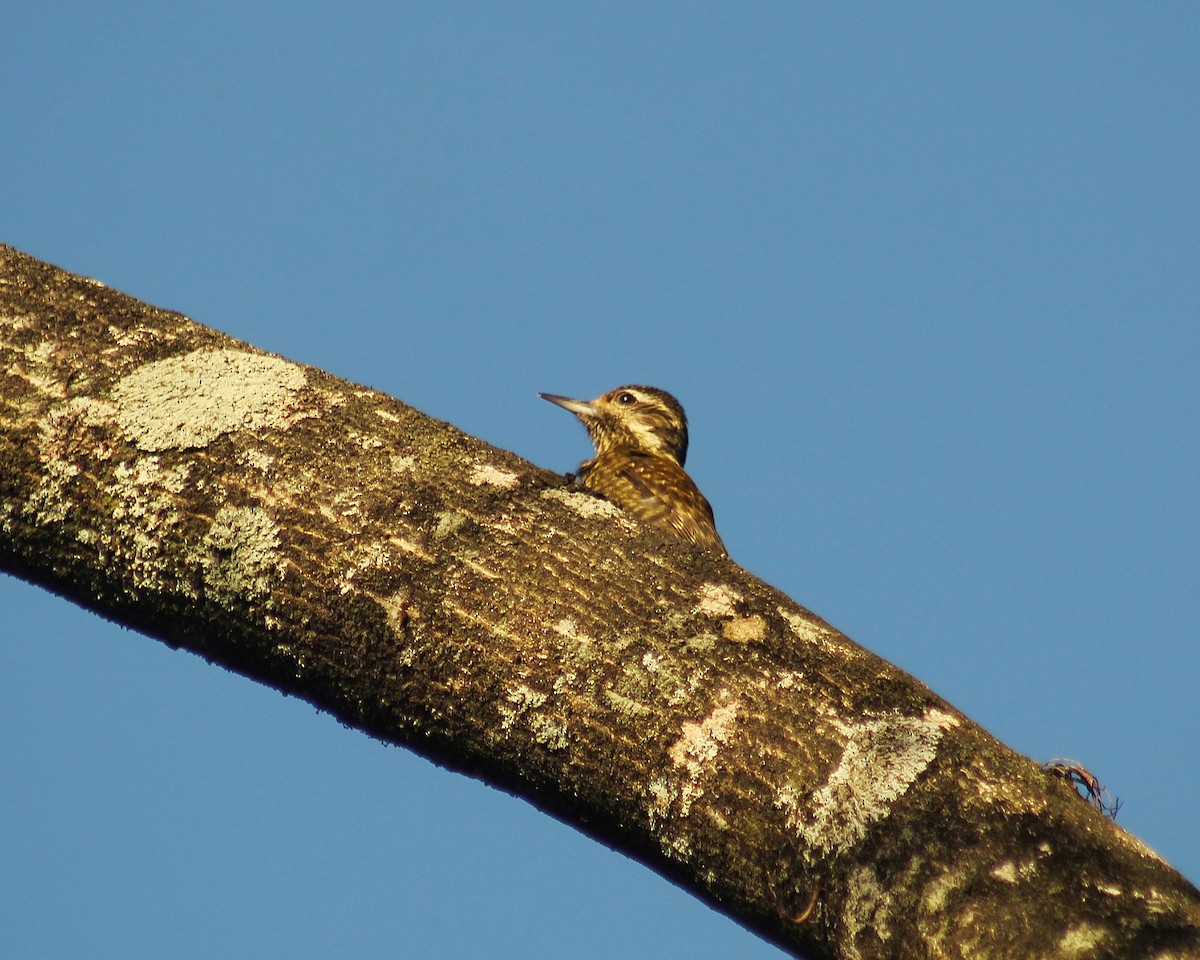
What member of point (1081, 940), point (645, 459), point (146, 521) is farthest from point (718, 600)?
point (645, 459)

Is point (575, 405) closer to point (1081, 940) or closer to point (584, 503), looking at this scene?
point (584, 503)

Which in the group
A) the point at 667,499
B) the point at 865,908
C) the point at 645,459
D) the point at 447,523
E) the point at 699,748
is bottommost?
the point at 865,908

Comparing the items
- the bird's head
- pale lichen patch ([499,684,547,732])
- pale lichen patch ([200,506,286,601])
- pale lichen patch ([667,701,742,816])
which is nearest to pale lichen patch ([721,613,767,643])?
pale lichen patch ([667,701,742,816])

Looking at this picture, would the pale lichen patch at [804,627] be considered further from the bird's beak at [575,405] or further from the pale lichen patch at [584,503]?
the bird's beak at [575,405]

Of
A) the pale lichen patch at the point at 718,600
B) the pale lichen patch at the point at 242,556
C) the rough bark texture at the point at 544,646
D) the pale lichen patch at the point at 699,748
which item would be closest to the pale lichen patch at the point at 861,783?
the rough bark texture at the point at 544,646

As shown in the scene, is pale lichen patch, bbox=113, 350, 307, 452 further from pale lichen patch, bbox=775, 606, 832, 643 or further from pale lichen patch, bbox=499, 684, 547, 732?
pale lichen patch, bbox=775, 606, 832, 643
